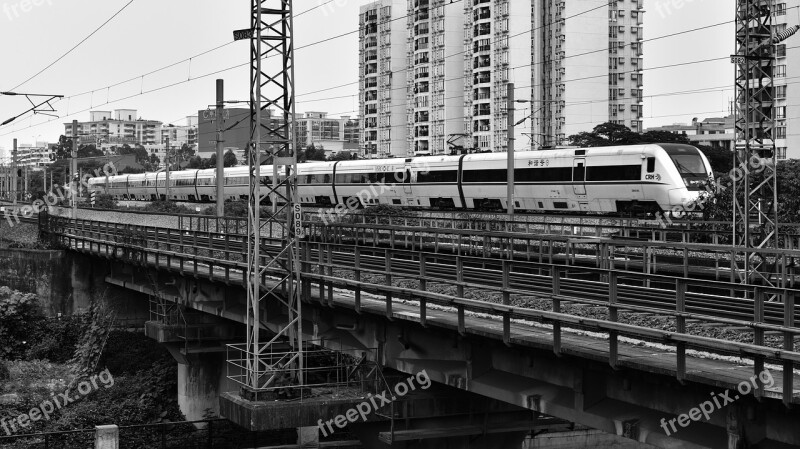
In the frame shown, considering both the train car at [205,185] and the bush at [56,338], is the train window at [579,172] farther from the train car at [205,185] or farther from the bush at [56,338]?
the train car at [205,185]

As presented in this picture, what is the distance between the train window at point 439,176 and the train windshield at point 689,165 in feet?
40.8

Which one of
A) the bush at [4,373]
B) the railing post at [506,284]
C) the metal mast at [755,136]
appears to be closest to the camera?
the railing post at [506,284]

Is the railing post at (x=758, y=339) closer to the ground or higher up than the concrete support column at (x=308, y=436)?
higher up

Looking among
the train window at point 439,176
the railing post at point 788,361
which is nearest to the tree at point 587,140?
the train window at point 439,176

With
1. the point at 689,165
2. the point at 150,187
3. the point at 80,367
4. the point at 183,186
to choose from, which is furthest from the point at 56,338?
the point at 150,187

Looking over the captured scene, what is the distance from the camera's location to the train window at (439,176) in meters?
52.2

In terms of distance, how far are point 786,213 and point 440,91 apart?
243 ft

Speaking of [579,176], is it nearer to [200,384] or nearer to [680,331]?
[200,384]

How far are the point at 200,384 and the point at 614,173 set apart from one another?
1851 centimetres

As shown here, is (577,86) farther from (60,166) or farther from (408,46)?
(60,166)

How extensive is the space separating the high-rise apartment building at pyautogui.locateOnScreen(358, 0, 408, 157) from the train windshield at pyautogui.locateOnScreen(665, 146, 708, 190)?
252 ft

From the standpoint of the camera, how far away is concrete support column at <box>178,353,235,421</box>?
3281 cm

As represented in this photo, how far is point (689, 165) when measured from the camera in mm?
42156

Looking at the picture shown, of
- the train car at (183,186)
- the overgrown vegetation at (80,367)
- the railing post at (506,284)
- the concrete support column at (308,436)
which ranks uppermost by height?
the train car at (183,186)
